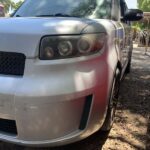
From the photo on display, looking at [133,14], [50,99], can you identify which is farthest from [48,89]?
[133,14]

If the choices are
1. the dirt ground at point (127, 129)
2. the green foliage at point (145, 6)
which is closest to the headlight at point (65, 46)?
the dirt ground at point (127, 129)

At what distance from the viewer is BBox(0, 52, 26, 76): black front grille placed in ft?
8.66

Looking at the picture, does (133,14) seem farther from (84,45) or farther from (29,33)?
(29,33)

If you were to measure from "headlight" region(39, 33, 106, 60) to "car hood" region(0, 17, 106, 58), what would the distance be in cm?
4

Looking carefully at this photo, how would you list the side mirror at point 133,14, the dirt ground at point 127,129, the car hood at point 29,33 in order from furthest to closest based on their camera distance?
the side mirror at point 133,14 < the dirt ground at point 127,129 < the car hood at point 29,33

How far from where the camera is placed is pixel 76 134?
2.70 metres

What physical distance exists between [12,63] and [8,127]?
1.79 ft

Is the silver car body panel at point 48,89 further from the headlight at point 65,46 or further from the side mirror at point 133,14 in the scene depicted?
the side mirror at point 133,14

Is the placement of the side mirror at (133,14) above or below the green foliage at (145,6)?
above

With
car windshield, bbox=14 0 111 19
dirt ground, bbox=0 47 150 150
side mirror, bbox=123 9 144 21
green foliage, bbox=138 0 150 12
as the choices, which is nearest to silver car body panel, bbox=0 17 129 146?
dirt ground, bbox=0 47 150 150

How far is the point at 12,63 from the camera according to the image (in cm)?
267

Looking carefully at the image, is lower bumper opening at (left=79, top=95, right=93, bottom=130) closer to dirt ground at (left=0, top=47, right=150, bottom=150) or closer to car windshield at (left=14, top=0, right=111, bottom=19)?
dirt ground at (left=0, top=47, right=150, bottom=150)

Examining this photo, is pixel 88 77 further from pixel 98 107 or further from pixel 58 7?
pixel 58 7

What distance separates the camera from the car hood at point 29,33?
2.62m
